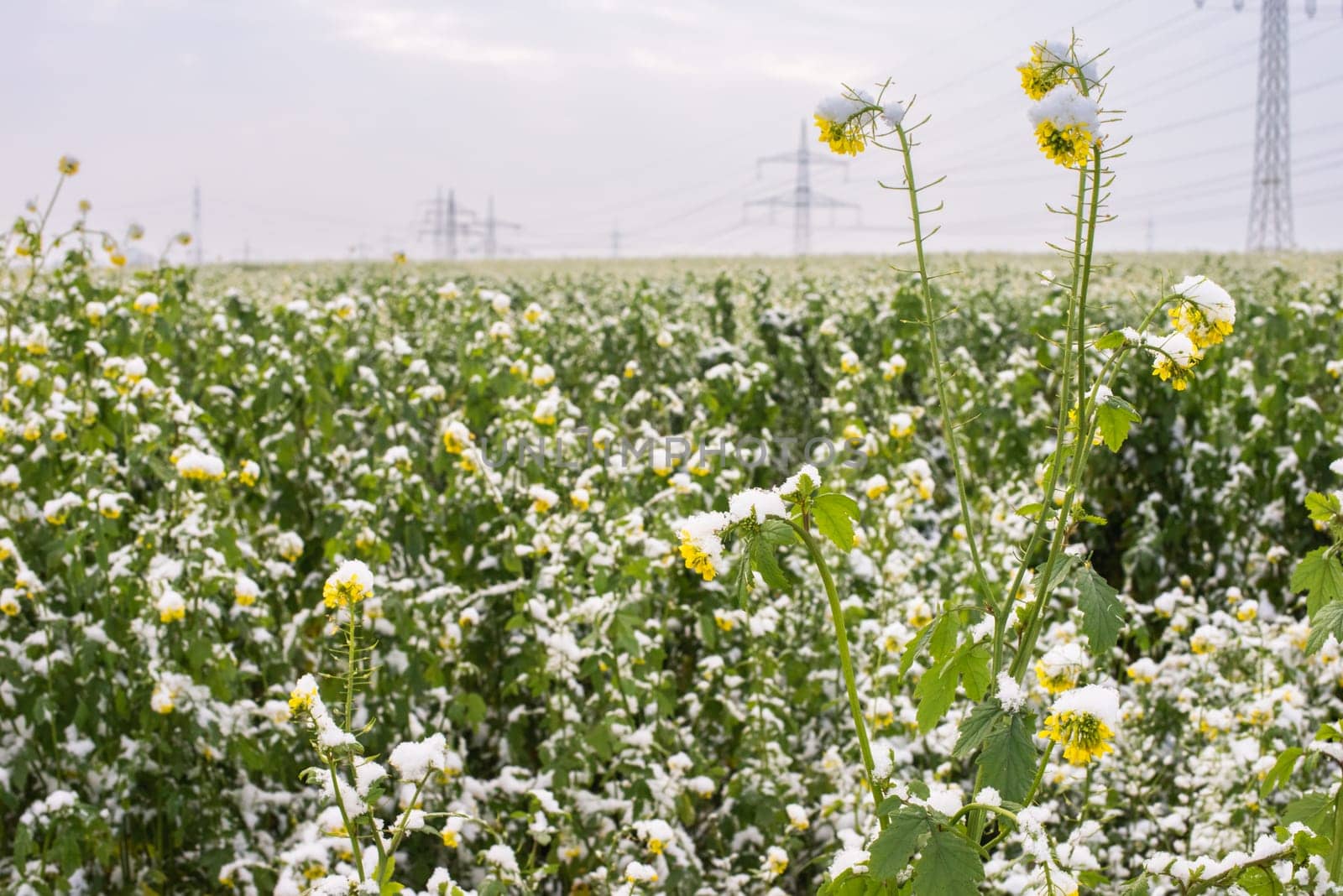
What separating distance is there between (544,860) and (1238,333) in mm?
7089

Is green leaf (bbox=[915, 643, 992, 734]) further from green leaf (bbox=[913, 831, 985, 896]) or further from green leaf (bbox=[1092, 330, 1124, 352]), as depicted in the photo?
green leaf (bbox=[1092, 330, 1124, 352])

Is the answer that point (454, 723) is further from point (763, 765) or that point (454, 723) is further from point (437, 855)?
point (763, 765)

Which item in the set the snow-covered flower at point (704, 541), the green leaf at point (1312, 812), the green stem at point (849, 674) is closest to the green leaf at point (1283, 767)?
the green leaf at point (1312, 812)

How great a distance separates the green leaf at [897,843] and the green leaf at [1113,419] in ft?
1.73

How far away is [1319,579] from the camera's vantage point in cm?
142

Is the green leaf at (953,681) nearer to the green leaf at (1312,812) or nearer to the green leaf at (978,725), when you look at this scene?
the green leaf at (978,725)

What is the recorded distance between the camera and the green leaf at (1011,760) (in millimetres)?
1264

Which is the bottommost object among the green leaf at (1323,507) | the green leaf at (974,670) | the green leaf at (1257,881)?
the green leaf at (1257,881)

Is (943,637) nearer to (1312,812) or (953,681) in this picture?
(953,681)

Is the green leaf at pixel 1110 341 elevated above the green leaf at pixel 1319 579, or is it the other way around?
the green leaf at pixel 1110 341

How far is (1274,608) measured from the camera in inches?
186

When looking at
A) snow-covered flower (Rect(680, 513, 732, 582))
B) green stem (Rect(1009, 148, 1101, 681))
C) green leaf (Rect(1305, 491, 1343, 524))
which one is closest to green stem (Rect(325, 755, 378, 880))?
snow-covered flower (Rect(680, 513, 732, 582))

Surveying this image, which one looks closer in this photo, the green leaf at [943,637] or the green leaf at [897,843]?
the green leaf at [897,843]

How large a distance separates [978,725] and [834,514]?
32cm
